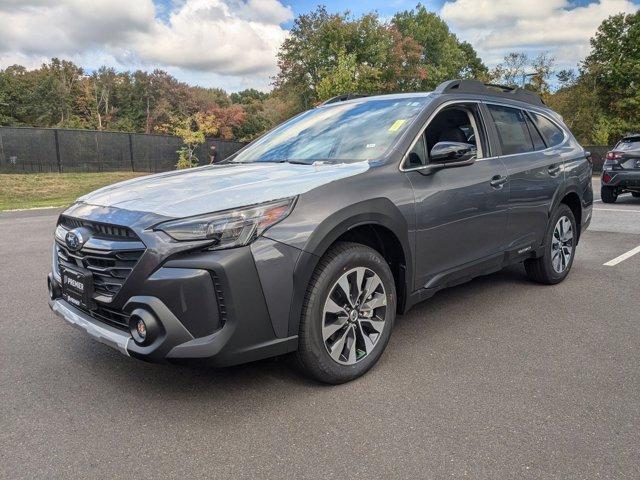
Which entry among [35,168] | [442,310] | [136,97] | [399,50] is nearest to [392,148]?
[442,310]

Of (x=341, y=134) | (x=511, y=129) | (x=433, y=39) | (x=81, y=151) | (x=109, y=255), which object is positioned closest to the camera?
(x=109, y=255)

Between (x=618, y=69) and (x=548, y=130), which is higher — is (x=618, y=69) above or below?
above

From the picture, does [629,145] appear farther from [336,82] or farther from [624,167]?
[336,82]

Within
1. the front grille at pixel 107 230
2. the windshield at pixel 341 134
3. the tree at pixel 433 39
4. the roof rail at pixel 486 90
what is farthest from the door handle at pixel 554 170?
the tree at pixel 433 39

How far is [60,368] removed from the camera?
340 centimetres

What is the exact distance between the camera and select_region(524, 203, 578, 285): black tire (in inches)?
197

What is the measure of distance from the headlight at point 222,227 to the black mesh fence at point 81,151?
22.5 meters

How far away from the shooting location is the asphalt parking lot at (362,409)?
2.39 m

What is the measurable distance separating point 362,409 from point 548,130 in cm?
371

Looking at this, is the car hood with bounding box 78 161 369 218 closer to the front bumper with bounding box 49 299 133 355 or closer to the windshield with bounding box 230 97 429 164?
the windshield with bounding box 230 97 429 164

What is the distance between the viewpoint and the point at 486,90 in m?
4.54

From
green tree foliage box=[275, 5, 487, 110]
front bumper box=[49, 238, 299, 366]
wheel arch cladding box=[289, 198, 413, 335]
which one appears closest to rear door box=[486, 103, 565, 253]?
wheel arch cladding box=[289, 198, 413, 335]

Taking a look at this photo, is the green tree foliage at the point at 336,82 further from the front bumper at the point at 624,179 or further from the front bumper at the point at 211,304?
the front bumper at the point at 211,304

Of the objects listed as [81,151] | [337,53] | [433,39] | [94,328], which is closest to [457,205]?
[94,328]
